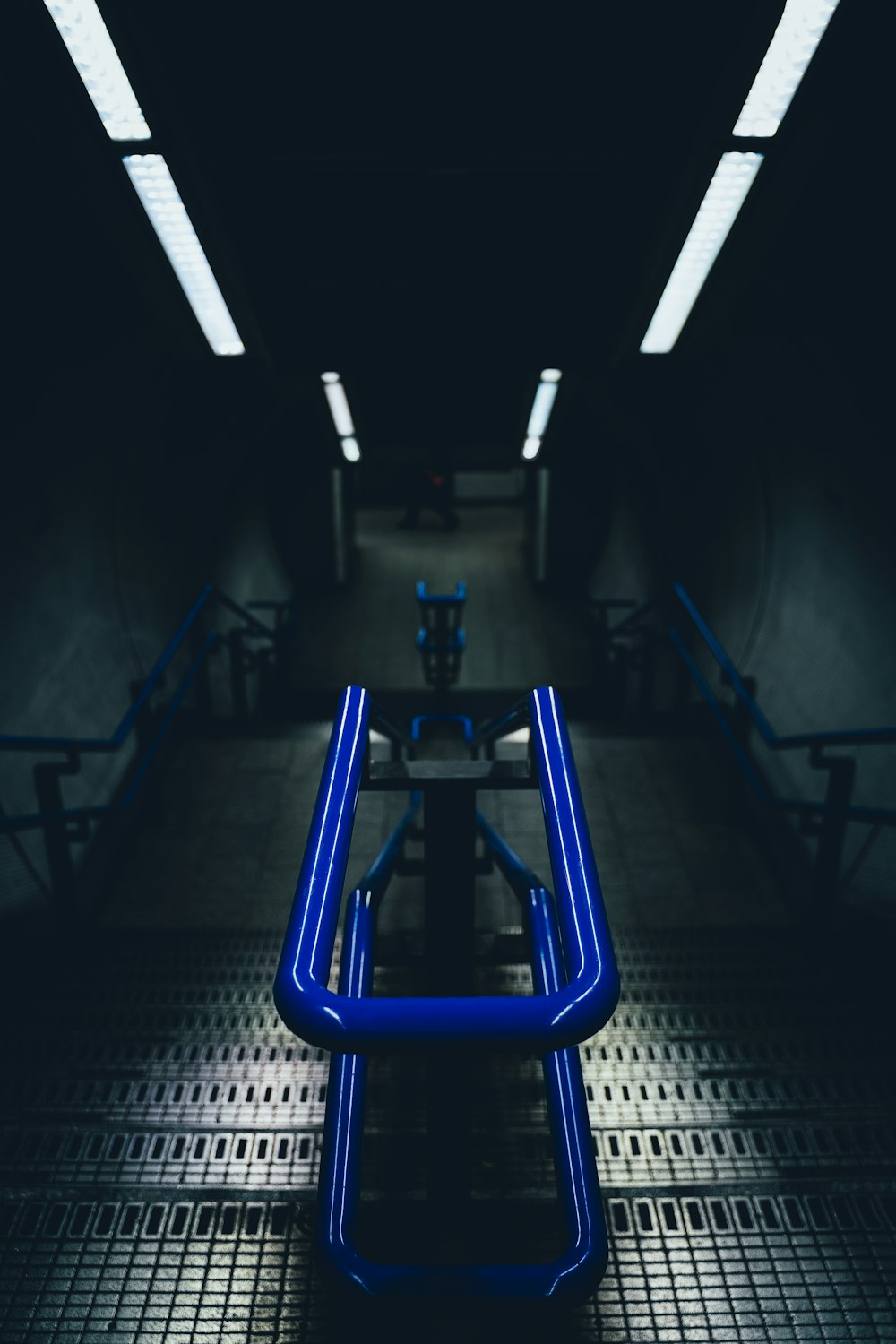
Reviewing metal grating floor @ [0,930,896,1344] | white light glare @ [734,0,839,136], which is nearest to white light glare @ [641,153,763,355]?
white light glare @ [734,0,839,136]

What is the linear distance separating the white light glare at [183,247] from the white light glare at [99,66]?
128 millimetres

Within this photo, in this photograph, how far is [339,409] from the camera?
9000mm

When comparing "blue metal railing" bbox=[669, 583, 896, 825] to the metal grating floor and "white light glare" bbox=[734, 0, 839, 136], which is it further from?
"white light glare" bbox=[734, 0, 839, 136]

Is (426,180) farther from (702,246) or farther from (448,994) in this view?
(448,994)

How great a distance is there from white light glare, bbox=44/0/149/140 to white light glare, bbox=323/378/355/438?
14.1 ft

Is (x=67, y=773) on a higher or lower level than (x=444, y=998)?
lower

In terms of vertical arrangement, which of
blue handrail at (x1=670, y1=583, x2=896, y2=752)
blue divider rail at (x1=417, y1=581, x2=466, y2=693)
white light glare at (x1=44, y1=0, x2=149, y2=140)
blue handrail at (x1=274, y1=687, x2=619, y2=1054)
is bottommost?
blue divider rail at (x1=417, y1=581, x2=466, y2=693)

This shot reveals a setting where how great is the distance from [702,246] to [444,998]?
12.4 feet

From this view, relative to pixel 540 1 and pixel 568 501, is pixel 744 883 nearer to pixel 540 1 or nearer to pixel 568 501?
pixel 540 1

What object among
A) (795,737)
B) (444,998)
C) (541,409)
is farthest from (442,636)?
(444,998)

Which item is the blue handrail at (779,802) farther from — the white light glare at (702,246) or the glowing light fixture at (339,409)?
the glowing light fixture at (339,409)

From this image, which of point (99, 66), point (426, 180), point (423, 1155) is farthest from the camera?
point (426, 180)

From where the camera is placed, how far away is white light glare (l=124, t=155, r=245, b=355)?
3.42 meters

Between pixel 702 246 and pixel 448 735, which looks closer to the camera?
pixel 702 246
